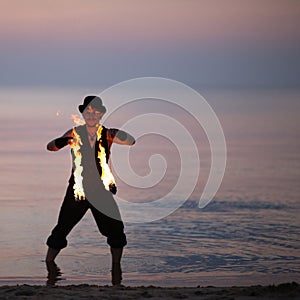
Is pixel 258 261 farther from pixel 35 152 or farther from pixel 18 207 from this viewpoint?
pixel 35 152

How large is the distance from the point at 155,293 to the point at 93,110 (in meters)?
2.35

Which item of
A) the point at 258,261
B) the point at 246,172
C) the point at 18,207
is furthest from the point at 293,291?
the point at 246,172

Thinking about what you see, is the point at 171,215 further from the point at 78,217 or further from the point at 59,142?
the point at 59,142

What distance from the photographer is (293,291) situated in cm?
858

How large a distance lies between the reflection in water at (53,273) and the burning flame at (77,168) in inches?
31.0

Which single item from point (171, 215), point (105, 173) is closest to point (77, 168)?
point (105, 173)

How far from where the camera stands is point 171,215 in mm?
13594

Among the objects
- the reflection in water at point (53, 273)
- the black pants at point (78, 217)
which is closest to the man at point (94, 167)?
the black pants at point (78, 217)

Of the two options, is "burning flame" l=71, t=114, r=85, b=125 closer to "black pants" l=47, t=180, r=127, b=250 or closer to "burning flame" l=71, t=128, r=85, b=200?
"burning flame" l=71, t=128, r=85, b=200

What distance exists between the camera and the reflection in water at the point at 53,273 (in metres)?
10.4

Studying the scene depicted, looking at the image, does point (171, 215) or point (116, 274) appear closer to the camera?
point (116, 274)

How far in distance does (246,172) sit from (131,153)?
134 inches

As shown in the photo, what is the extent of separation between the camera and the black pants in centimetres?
1059

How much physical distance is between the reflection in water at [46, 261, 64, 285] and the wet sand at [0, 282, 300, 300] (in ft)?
4.45
